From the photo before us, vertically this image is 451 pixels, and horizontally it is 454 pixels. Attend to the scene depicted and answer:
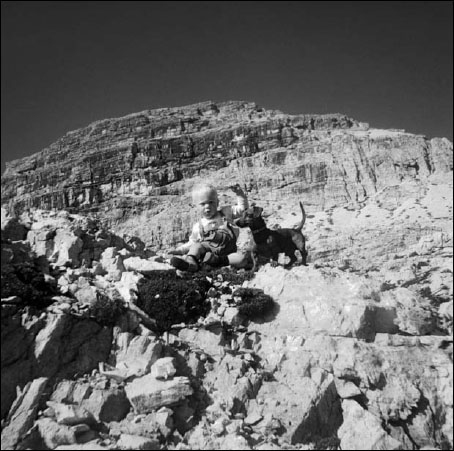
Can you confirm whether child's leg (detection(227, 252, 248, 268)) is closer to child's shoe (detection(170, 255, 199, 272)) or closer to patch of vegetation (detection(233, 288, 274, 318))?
child's shoe (detection(170, 255, 199, 272))

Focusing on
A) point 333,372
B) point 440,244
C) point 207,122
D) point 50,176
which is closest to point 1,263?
point 333,372

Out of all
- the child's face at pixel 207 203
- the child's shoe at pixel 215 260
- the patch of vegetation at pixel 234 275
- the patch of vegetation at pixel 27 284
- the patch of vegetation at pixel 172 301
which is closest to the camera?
the patch of vegetation at pixel 27 284

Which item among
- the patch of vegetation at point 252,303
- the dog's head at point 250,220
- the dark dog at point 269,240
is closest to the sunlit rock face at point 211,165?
the dark dog at point 269,240

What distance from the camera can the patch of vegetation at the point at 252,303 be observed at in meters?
10.2

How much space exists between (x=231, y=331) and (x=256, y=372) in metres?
1.48

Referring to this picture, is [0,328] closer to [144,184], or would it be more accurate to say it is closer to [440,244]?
[440,244]

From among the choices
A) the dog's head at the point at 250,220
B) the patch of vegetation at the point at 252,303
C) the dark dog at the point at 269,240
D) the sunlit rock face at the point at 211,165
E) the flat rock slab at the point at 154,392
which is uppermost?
the sunlit rock face at the point at 211,165

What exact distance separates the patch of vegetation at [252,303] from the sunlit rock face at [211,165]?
132 ft

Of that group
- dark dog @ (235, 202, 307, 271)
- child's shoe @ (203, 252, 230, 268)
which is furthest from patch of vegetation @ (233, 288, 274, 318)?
dark dog @ (235, 202, 307, 271)

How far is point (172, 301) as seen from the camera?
10.2 meters

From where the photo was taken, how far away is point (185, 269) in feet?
41.9

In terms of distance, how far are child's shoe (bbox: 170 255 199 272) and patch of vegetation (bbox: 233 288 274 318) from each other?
2.47 meters

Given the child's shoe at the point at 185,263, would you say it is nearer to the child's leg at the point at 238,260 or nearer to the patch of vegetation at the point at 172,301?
the child's leg at the point at 238,260

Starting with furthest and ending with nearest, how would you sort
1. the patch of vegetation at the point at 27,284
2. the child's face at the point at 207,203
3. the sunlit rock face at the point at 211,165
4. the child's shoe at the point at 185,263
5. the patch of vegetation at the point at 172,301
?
the sunlit rock face at the point at 211,165 < the child's face at the point at 207,203 < the child's shoe at the point at 185,263 < the patch of vegetation at the point at 172,301 < the patch of vegetation at the point at 27,284
